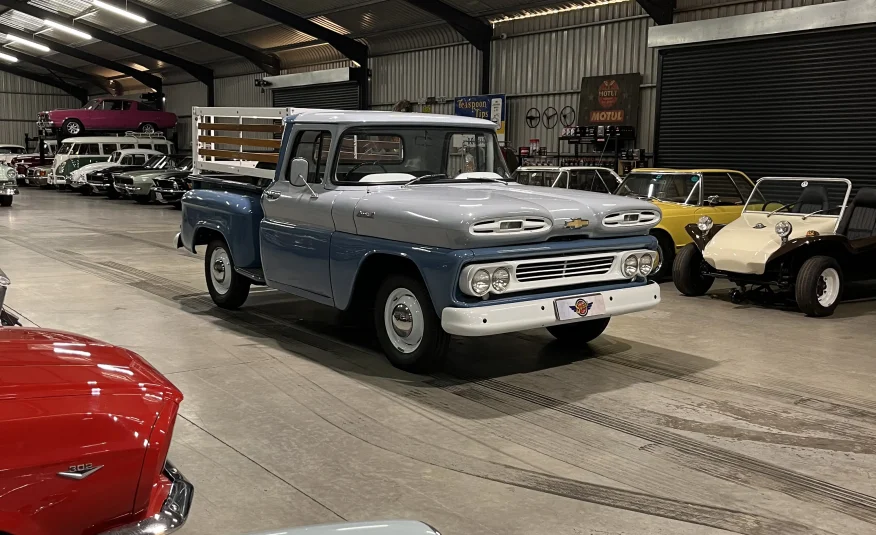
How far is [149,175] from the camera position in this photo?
2353 cm

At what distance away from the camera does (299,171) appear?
6539 millimetres

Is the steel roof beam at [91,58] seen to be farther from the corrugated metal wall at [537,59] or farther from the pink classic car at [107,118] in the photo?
the corrugated metal wall at [537,59]

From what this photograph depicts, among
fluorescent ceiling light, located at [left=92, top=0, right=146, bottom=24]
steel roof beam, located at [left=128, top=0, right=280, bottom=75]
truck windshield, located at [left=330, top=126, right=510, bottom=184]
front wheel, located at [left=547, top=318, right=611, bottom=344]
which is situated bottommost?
front wheel, located at [left=547, top=318, right=611, bottom=344]

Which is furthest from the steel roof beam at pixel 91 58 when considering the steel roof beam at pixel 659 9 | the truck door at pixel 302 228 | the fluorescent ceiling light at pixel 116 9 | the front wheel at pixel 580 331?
the front wheel at pixel 580 331

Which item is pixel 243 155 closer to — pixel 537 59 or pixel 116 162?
pixel 537 59

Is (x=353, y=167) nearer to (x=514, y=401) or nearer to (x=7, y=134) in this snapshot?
(x=514, y=401)

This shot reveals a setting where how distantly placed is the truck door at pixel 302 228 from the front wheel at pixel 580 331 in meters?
2.05

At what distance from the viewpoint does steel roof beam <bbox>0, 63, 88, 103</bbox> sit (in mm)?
40500

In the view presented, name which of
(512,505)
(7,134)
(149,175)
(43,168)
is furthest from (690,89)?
(7,134)

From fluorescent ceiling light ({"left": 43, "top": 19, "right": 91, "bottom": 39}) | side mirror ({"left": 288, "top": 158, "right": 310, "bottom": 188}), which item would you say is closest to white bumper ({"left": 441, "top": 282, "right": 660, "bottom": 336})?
side mirror ({"left": 288, "top": 158, "right": 310, "bottom": 188})

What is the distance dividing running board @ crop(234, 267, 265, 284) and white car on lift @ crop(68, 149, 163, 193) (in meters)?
19.7

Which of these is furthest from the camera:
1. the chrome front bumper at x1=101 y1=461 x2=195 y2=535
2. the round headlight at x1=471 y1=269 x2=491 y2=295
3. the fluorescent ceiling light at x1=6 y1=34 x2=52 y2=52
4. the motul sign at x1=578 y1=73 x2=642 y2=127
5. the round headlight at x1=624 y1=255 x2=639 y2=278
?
the fluorescent ceiling light at x1=6 y1=34 x2=52 y2=52

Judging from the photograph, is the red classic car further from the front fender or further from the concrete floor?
the front fender

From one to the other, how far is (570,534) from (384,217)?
116 inches
